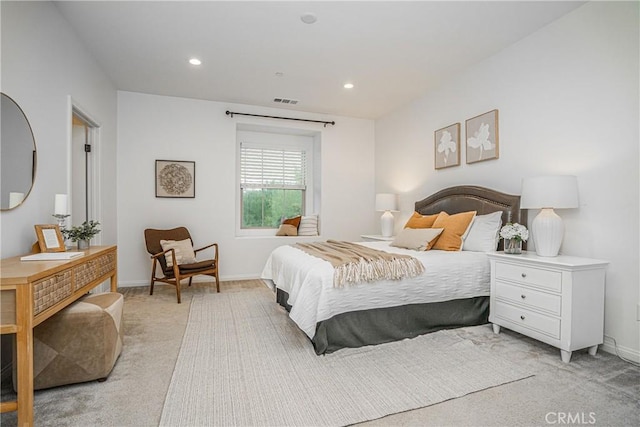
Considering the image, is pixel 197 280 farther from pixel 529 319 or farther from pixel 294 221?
pixel 529 319

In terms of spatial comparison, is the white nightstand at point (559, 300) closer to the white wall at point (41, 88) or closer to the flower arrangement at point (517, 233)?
the flower arrangement at point (517, 233)

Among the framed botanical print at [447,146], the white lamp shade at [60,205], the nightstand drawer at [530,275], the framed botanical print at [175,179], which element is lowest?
the nightstand drawer at [530,275]

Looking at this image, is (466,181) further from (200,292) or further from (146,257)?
(146,257)

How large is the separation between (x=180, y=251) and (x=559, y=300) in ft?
12.6

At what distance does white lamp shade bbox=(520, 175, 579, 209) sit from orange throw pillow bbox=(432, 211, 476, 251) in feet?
2.58

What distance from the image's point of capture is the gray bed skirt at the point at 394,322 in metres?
2.40

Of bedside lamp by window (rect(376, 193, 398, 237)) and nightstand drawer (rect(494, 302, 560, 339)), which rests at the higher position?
bedside lamp by window (rect(376, 193, 398, 237))

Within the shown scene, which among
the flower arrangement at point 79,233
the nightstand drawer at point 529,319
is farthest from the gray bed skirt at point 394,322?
the flower arrangement at point 79,233

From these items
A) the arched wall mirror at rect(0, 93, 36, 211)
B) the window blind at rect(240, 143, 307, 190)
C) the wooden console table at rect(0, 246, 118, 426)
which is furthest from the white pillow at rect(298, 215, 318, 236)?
the wooden console table at rect(0, 246, 118, 426)

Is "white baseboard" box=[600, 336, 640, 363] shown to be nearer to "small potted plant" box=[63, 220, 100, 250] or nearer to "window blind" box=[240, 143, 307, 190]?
"small potted plant" box=[63, 220, 100, 250]

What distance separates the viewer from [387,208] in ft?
15.8

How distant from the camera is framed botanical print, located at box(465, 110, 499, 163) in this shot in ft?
11.1

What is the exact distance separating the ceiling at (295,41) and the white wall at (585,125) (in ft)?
0.80

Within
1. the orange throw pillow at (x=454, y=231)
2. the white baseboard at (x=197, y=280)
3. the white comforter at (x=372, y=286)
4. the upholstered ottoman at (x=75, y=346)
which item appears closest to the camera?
the upholstered ottoman at (x=75, y=346)
